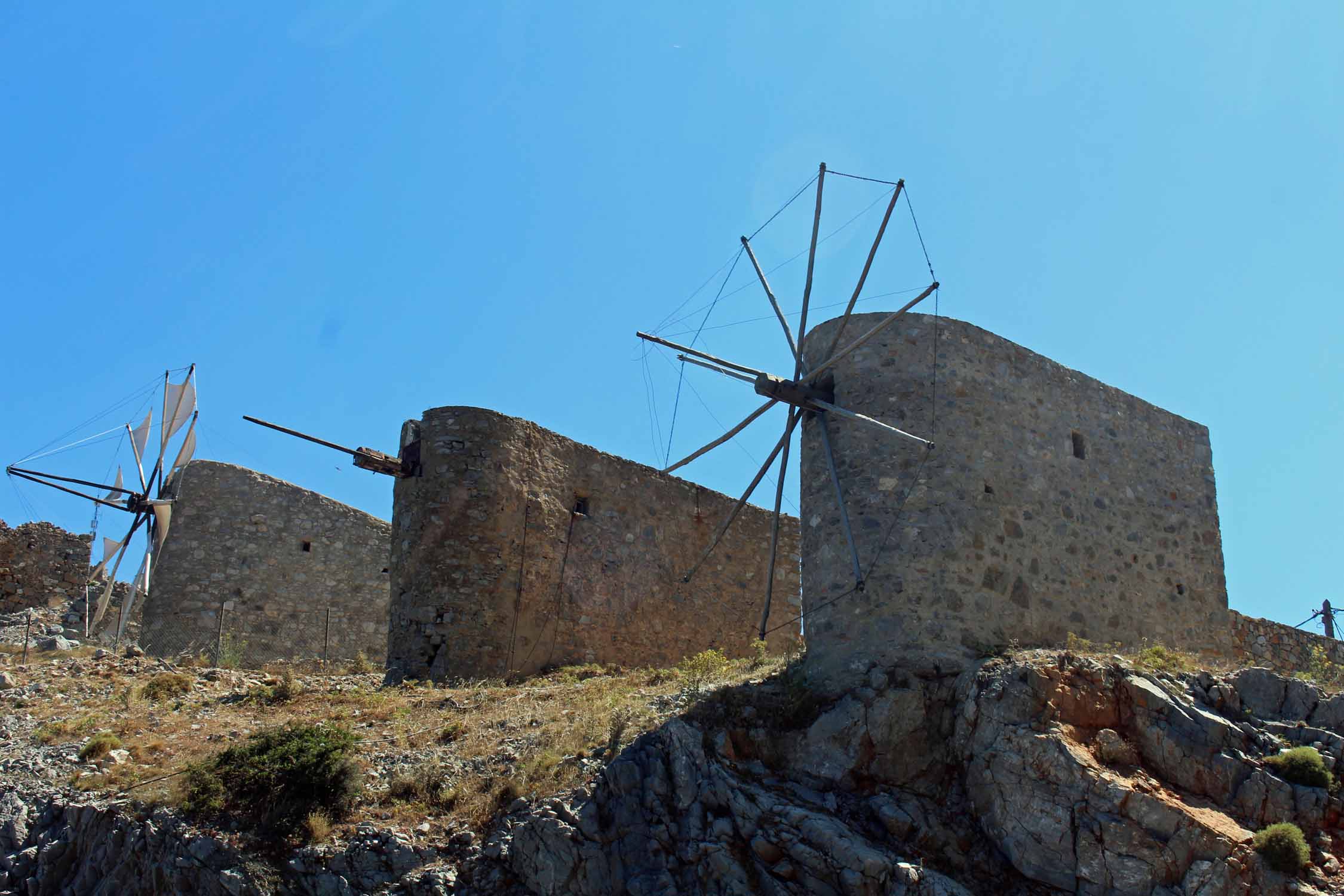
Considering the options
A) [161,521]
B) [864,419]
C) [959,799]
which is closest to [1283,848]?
[959,799]

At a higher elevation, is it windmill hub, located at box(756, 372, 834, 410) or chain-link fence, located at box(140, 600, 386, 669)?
windmill hub, located at box(756, 372, 834, 410)

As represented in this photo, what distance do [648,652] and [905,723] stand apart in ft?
22.3

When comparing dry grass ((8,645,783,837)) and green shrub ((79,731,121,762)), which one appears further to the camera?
green shrub ((79,731,121,762))

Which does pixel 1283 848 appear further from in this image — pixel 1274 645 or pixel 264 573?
pixel 264 573

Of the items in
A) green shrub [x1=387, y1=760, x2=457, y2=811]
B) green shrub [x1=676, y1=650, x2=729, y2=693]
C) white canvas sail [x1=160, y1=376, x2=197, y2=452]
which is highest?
white canvas sail [x1=160, y1=376, x2=197, y2=452]

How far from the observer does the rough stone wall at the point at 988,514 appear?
13.6 meters

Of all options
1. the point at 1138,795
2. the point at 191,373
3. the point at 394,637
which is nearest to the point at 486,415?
the point at 394,637

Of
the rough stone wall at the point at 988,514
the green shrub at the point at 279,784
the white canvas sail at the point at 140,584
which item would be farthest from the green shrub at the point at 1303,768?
the white canvas sail at the point at 140,584

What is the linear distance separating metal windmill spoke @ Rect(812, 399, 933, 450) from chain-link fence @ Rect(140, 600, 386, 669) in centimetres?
1030

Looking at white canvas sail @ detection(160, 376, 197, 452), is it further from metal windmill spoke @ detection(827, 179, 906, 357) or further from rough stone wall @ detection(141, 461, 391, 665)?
metal windmill spoke @ detection(827, 179, 906, 357)

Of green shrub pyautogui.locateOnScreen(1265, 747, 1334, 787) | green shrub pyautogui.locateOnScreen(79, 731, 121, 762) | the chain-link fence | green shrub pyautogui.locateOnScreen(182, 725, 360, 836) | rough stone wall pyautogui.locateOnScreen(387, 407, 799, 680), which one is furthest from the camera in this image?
the chain-link fence

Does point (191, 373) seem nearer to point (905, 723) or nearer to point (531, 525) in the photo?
point (531, 525)

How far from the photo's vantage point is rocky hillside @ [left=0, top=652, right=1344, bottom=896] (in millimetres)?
10711

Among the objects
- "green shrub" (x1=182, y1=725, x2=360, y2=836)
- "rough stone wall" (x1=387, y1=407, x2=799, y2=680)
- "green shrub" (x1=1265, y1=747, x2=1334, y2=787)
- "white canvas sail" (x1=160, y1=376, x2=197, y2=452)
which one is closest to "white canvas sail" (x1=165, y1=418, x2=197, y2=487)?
"white canvas sail" (x1=160, y1=376, x2=197, y2=452)
